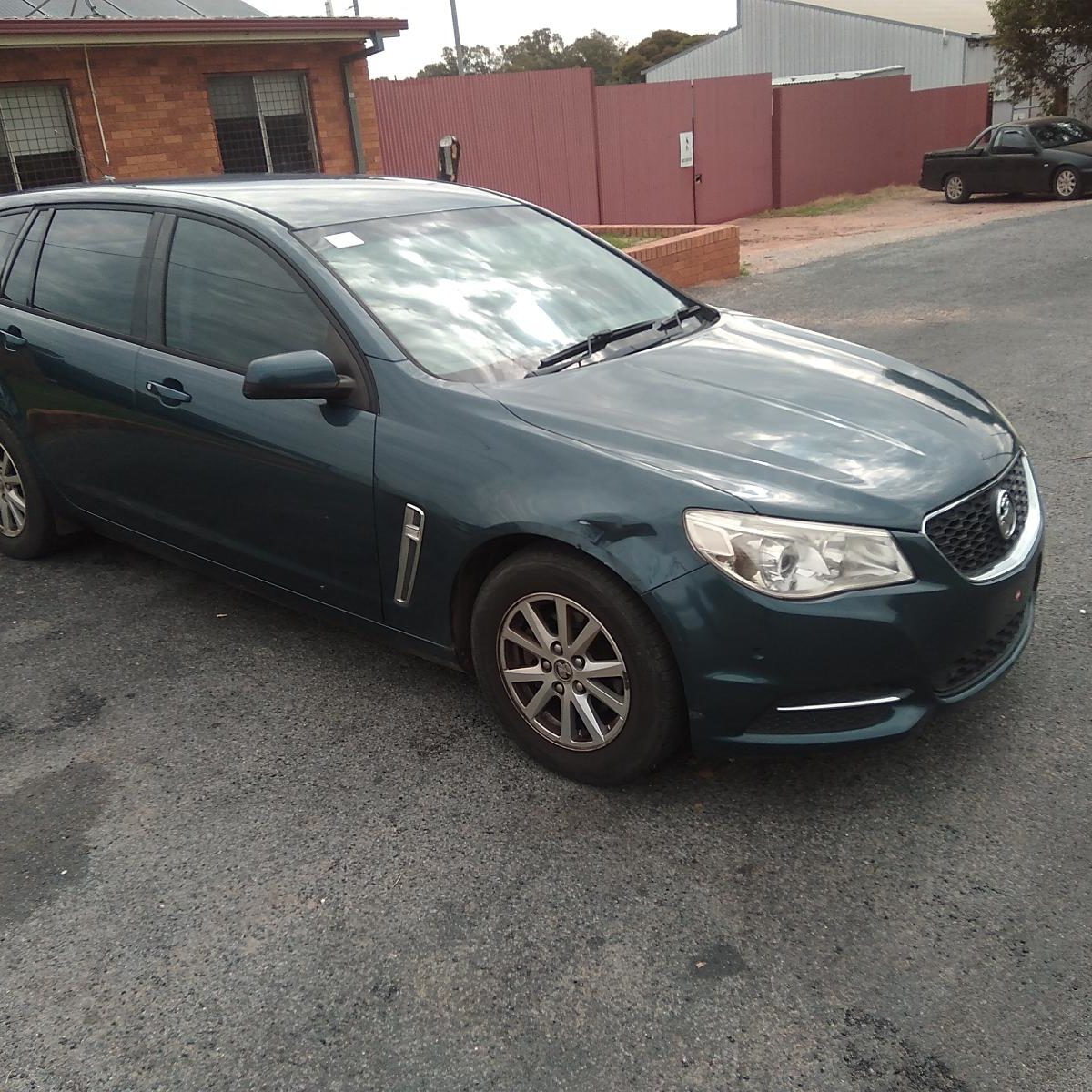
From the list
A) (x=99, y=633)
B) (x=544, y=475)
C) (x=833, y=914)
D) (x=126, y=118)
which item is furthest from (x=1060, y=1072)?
(x=126, y=118)

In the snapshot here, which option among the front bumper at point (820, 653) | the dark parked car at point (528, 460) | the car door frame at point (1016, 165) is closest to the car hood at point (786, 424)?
the dark parked car at point (528, 460)

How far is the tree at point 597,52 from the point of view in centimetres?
8862

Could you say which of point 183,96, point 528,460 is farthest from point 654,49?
point 528,460

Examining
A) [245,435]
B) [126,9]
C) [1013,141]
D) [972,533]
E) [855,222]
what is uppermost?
[126,9]

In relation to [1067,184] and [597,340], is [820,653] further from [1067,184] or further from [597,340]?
[1067,184]

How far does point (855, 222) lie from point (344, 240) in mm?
18537

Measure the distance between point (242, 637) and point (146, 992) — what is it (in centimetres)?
193

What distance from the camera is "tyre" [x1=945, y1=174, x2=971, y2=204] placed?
2128cm

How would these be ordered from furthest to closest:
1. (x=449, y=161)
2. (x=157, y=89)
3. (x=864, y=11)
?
1. (x=864, y=11)
2. (x=449, y=161)
3. (x=157, y=89)

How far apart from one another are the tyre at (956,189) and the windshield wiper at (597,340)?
19.4m

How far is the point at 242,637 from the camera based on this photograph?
172 inches

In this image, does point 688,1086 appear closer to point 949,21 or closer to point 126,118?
point 126,118

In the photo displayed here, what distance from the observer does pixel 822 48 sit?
4122 centimetres

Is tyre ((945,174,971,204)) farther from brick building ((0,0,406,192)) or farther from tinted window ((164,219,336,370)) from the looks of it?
tinted window ((164,219,336,370))
